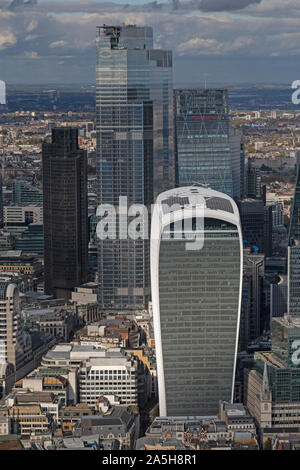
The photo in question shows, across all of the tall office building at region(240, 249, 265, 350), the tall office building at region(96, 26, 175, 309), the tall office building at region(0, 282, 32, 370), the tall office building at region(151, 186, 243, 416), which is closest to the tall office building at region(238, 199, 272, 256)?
the tall office building at region(240, 249, 265, 350)

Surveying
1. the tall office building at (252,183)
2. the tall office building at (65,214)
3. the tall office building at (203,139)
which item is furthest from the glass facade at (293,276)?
the tall office building at (252,183)

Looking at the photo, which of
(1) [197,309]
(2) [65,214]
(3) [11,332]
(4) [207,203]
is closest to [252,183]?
(2) [65,214]

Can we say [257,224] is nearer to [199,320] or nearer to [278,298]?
[278,298]

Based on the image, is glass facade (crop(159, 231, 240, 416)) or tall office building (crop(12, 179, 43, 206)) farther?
tall office building (crop(12, 179, 43, 206))

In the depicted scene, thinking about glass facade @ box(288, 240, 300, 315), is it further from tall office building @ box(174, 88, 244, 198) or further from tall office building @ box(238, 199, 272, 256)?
tall office building @ box(174, 88, 244, 198)

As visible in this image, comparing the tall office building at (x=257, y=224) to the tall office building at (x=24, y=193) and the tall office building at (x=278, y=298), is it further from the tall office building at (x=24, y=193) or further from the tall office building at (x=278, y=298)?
the tall office building at (x=24, y=193)

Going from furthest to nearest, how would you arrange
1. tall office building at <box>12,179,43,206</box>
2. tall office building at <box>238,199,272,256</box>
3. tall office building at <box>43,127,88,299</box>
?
tall office building at <box>12,179,43,206</box>, tall office building at <box>238,199,272,256</box>, tall office building at <box>43,127,88,299</box>
